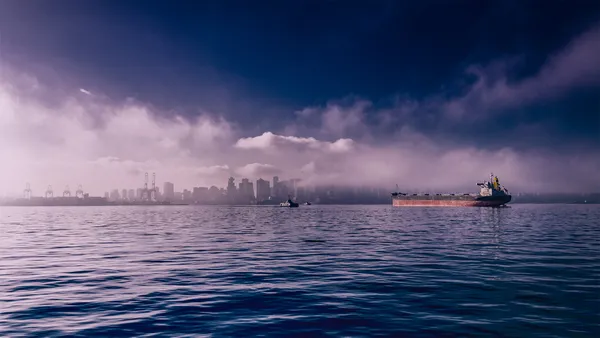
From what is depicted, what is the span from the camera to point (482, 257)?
29453 mm

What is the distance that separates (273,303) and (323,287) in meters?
3.74

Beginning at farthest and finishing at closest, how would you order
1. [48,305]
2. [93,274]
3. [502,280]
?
[93,274] < [502,280] < [48,305]

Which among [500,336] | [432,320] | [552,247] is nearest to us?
[500,336]

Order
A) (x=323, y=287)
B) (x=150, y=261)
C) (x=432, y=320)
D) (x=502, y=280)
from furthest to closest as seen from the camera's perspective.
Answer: (x=150, y=261) → (x=502, y=280) → (x=323, y=287) → (x=432, y=320)

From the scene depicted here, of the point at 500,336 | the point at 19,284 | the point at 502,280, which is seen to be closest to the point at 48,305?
the point at 19,284

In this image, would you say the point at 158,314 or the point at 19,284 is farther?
the point at 19,284

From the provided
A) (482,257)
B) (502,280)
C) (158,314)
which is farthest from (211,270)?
(482,257)

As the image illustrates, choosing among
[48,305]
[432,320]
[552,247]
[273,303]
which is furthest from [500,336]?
[552,247]

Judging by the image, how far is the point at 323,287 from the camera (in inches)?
759

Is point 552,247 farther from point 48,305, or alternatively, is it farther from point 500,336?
point 48,305

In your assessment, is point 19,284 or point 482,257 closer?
point 19,284

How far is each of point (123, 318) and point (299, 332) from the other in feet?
20.5

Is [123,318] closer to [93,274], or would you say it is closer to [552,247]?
[93,274]

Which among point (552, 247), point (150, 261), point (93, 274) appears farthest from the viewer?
point (552, 247)
